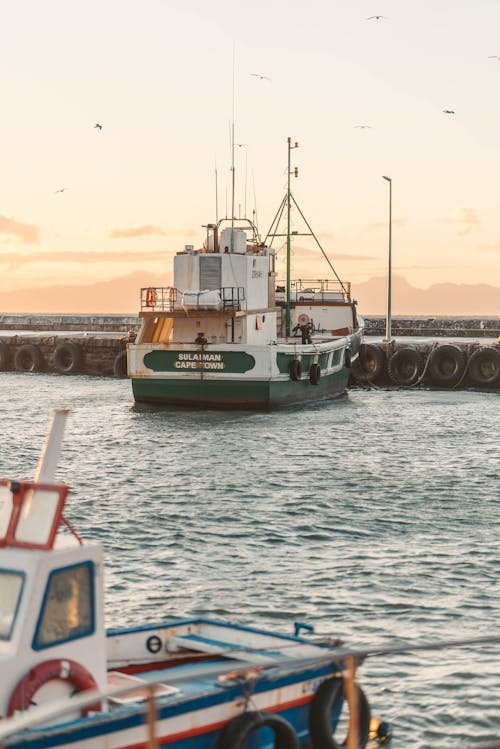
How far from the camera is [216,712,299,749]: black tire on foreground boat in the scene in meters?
8.44

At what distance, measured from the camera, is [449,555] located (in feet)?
64.6

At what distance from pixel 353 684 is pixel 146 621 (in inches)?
328

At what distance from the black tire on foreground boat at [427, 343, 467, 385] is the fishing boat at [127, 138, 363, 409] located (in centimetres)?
1161

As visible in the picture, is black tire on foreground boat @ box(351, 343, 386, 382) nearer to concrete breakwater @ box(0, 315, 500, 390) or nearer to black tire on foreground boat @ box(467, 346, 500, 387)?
concrete breakwater @ box(0, 315, 500, 390)

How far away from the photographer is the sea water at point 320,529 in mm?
14320

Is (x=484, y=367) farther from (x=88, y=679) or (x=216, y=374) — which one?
(x=88, y=679)

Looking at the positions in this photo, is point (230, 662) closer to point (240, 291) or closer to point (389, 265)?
point (240, 291)

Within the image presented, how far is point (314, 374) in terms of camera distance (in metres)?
44.9

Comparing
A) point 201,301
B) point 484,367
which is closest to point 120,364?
point 484,367

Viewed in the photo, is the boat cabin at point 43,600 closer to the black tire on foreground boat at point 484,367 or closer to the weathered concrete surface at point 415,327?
the black tire on foreground boat at point 484,367

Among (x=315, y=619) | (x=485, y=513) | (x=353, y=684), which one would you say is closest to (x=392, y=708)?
(x=315, y=619)

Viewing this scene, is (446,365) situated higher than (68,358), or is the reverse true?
(446,365)

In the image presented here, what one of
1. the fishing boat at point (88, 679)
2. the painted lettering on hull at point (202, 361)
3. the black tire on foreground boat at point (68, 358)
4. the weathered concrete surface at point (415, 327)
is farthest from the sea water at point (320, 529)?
the weathered concrete surface at point (415, 327)

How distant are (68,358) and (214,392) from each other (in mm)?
30340
